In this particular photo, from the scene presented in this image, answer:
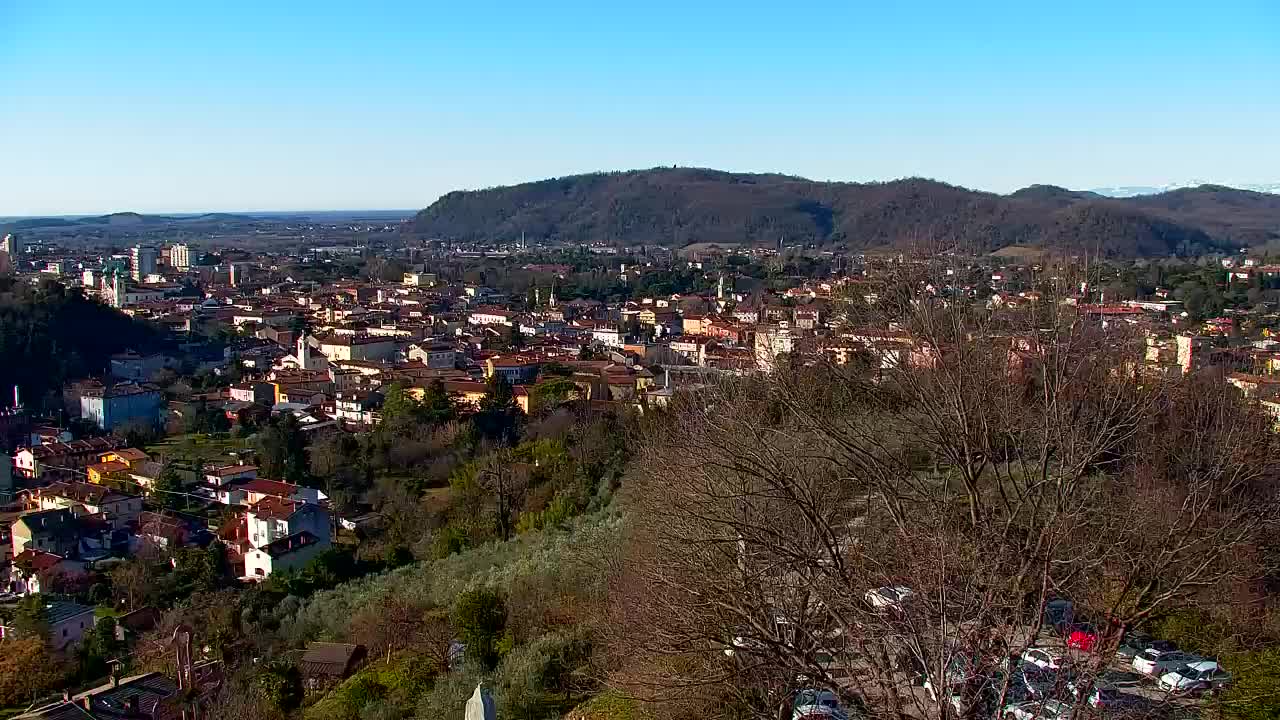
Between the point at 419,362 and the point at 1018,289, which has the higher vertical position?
the point at 1018,289

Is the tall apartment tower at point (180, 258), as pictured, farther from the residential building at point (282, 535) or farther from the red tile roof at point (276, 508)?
the residential building at point (282, 535)

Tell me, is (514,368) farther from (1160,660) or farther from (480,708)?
(480,708)

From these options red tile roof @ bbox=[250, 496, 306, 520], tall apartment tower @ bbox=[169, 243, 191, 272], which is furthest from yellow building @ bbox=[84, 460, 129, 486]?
tall apartment tower @ bbox=[169, 243, 191, 272]

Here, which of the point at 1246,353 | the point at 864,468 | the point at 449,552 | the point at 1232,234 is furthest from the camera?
the point at 1232,234

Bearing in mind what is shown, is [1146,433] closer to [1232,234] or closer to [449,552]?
[449,552]

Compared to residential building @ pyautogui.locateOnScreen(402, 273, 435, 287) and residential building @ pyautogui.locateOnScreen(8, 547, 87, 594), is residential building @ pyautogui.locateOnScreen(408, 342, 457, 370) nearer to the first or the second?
residential building @ pyautogui.locateOnScreen(8, 547, 87, 594)

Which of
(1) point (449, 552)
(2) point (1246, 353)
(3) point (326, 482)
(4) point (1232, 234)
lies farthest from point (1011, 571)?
(4) point (1232, 234)
